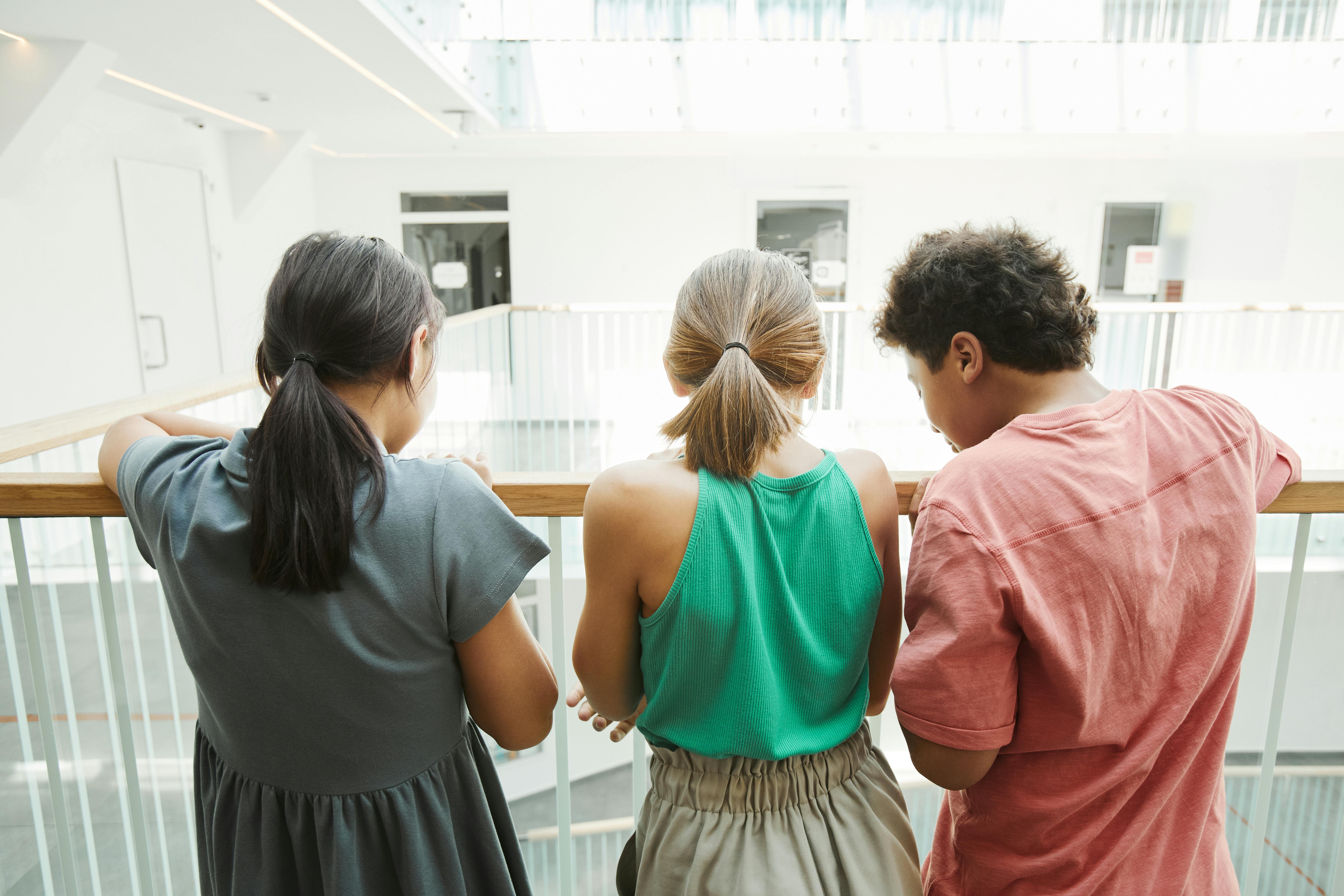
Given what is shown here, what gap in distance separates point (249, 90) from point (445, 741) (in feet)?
19.8

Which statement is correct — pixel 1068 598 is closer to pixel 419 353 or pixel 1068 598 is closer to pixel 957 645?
pixel 957 645

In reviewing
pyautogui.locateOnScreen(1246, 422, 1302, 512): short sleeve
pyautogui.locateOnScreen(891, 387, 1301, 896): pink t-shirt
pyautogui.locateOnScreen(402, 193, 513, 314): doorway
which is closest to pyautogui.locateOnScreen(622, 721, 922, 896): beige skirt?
pyautogui.locateOnScreen(891, 387, 1301, 896): pink t-shirt

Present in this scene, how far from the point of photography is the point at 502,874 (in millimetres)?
1030

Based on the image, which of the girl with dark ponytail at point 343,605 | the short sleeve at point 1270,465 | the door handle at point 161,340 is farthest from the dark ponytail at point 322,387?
the door handle at point 161,340

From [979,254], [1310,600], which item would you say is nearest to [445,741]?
[979,254]

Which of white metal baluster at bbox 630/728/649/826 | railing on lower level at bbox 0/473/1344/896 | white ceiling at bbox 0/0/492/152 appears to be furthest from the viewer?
white ceiling at bbox 0/0/492/152

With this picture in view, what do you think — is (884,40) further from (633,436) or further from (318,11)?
(318,11)

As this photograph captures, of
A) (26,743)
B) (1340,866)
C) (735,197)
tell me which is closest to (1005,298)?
(1340,866)

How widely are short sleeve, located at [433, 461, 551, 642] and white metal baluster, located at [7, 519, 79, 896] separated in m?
0.77

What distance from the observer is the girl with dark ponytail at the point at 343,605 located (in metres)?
0.85

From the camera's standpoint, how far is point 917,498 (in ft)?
3.63

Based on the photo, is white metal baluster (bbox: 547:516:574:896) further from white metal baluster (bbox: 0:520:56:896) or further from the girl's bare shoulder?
white metal baluster (bbox: 0:520:56:896)

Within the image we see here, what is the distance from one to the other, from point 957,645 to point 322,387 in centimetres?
73

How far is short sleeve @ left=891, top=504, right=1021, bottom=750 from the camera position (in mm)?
822
